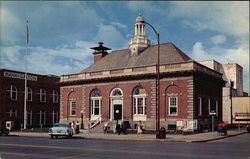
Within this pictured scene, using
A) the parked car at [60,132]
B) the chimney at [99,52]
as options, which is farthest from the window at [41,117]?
the parked car at [60,132]

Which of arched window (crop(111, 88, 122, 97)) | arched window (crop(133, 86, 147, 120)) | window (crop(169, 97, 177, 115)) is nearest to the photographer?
window (crop(169, 97, 177, 115))

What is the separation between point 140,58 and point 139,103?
7.58m

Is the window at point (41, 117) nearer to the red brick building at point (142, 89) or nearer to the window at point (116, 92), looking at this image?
the red brick building at point (142, 89)

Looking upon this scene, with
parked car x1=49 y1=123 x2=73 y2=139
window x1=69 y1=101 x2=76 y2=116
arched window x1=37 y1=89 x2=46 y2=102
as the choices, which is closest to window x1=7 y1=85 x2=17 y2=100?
arched window x1=37 y1=89 x2=46 y2=102

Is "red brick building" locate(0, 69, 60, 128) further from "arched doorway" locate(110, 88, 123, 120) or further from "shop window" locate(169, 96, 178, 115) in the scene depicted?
"shop window" locate(169, 96, 178, 115)

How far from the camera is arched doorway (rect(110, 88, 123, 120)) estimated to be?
45312mm

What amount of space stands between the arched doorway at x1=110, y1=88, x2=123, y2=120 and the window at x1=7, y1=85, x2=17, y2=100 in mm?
19775

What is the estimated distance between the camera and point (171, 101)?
135 feet

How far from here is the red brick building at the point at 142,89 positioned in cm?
4012

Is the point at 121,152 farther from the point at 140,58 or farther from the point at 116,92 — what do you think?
the point at 140,58

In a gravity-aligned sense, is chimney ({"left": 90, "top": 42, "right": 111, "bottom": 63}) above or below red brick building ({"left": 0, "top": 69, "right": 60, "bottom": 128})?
above

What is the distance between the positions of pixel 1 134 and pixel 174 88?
21640 millimetres

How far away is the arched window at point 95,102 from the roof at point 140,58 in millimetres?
4283

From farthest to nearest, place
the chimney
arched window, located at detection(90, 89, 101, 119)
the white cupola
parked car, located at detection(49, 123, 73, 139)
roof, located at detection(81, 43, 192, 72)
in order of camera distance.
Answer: the chimney < the white cupola < arched window, located at detection(90, 89, 101, 119) < roof, located at detection(81, 43, 192, 72) < parked car, located at detection(49, 123, 73, 139)
